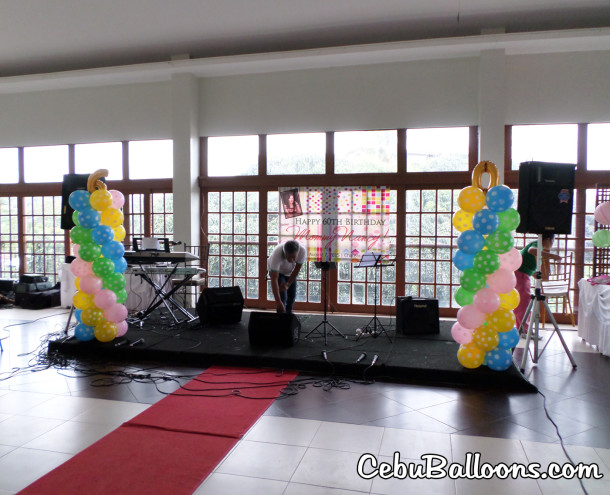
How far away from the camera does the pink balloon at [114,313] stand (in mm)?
5148

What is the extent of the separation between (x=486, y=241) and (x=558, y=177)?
1.15 meters

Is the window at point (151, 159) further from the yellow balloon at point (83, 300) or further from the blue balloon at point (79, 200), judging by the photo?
the yellow balloon at point (83, 300)

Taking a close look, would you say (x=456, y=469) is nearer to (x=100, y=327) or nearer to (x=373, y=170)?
(x=100, y=327)

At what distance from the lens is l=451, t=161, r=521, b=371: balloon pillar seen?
13.5 ft

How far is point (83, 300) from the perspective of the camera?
516 cm

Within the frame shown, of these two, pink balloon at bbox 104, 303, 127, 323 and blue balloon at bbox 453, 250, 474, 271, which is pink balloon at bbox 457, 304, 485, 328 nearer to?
blue balloon at bbox 453, 250, 474, 271

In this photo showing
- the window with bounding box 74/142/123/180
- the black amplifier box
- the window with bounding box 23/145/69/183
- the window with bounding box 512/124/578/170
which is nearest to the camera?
the window with bounding box 512/124/578/170

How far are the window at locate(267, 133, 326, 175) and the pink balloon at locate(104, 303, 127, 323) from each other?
3482 millimetres

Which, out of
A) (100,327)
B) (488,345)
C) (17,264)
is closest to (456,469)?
(488,345)

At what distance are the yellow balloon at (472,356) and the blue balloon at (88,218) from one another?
156 inches

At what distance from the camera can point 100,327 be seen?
17.1 feet

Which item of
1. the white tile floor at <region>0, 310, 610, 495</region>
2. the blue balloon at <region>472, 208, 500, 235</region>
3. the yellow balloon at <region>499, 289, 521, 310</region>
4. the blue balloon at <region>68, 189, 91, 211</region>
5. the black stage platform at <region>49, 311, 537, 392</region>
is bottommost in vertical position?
the white tile floor at <region>0, 310, 610, 495</region>

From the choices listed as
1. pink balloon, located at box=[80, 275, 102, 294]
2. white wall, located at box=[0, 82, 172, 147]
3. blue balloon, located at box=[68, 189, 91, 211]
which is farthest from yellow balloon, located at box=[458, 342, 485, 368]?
white wall, located at box=[0, 82, 172, 147]

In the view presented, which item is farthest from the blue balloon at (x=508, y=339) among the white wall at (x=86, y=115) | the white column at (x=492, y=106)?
the white wall at (x=86, y=115)
